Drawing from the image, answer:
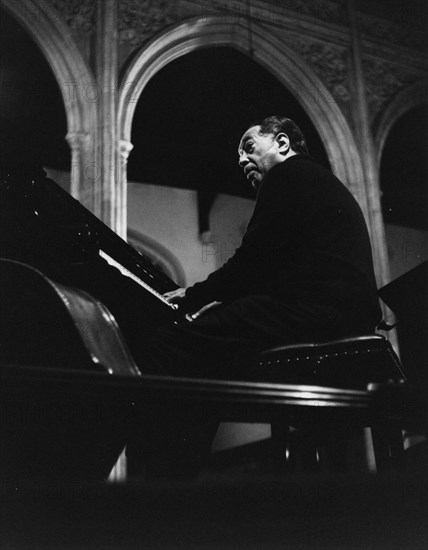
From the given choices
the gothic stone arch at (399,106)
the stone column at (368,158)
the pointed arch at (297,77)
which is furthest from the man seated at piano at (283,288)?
the gothic stone arch at (399,106)

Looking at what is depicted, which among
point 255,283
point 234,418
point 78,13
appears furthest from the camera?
point 78,13

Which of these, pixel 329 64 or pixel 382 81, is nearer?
pixel 329 64

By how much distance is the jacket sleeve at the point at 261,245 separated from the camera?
7.29ft

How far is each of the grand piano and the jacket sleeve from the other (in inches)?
5.2

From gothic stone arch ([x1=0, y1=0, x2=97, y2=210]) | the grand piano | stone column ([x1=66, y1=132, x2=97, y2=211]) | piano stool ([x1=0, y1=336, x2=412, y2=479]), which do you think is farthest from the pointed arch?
piano stool ([x1=0, y1=336, x2=412, y2=479])

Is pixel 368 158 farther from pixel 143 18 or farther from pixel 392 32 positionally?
pixel 143 18

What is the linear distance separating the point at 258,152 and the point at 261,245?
1.85 feet

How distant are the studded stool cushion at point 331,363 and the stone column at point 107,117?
3.52 m

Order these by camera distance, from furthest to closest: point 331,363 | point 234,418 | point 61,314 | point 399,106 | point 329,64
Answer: point 399,106 → point 329,64 → point 234,418 → point 331,363 → point 61,314

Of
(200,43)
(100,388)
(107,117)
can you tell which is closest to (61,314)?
(100,388)

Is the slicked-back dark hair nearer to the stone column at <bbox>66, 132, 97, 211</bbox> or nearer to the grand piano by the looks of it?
the grand piano

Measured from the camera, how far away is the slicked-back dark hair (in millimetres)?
2602

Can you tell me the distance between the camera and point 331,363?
2.14 metres

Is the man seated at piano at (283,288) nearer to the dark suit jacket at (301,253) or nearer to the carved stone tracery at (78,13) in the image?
the dark suit jacket at (301,253)
